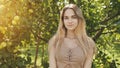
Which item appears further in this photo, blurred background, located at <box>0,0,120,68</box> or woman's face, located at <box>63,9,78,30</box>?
blurred background, located at <box>0,0,120,68</box>

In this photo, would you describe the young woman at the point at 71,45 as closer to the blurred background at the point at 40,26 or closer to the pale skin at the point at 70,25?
the pale skin at the point at 70,25

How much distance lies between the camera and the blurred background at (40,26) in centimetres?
598

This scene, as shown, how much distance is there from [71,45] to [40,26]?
340 centimetres

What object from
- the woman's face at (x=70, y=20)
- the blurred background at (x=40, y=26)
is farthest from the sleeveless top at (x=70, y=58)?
the blurred background at (x=40, y=26)

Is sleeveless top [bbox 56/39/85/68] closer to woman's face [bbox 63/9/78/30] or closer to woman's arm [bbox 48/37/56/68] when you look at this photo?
woman's arm [bbox 48/37/56/68]

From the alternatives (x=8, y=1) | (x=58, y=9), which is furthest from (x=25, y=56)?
(x=58, y=9)

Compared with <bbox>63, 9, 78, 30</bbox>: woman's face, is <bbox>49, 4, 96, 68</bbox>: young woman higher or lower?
lower

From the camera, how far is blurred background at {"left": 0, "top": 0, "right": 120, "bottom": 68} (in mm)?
5984

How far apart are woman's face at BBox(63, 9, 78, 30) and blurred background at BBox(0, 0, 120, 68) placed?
2.01 m

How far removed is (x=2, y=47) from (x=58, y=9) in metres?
2.23

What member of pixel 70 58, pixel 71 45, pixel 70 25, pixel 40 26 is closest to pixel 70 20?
pixel 70 25

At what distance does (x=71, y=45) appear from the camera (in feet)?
13.4

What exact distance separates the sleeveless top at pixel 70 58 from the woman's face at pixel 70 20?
0.25 metres

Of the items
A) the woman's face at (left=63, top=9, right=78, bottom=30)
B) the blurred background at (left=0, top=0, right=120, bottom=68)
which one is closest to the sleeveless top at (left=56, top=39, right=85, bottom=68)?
the woman's face at (left=63, top=9, right=78, bottom=30)
